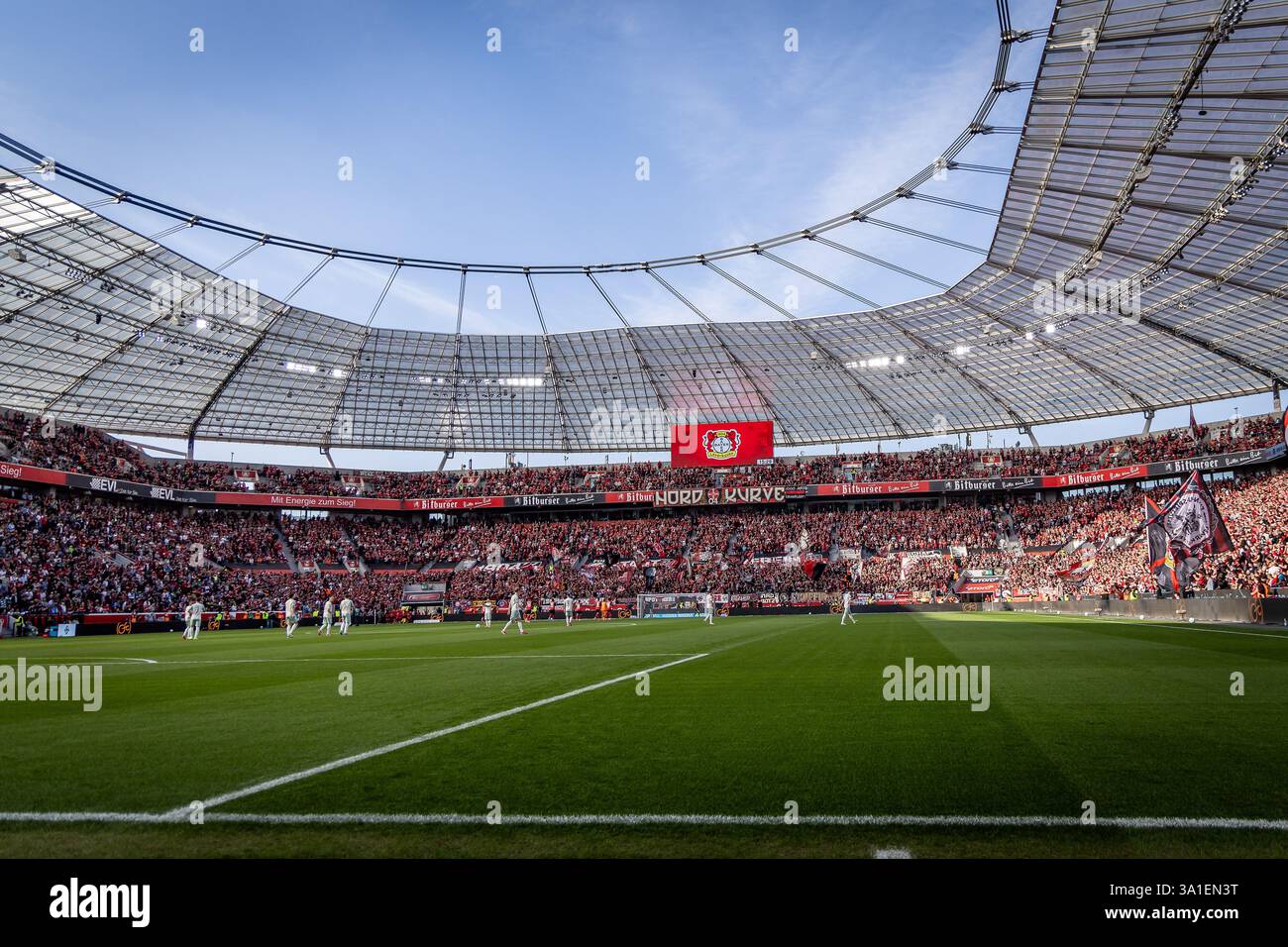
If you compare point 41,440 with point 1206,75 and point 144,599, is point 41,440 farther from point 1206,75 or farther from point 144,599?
point 1206,75

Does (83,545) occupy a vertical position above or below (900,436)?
below

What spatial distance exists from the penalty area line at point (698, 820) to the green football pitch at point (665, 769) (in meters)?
0.02

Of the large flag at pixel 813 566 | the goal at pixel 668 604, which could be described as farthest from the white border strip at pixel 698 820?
the large flag at pixel 813 566

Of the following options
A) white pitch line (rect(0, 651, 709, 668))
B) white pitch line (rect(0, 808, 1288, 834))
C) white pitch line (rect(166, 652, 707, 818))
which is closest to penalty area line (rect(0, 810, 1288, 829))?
white pitch line (rect(0, 808, 1288, 834))

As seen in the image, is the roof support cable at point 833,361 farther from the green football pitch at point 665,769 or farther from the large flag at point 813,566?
the green football pitch at point 665,769

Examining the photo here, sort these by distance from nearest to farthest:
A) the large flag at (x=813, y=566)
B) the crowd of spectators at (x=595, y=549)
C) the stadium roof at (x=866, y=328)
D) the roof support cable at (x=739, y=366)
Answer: the stadium roof at (x=866, y=328) < the crowd of spectators at (x=595, y=549) < the roof support cable at (x=739, y=366) < the large flag at (x=813, y=566)

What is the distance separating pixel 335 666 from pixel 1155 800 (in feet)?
50.9

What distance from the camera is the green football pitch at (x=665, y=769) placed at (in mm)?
4242

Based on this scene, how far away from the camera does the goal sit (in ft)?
188

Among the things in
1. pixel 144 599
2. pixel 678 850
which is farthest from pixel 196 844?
pixel 144 599

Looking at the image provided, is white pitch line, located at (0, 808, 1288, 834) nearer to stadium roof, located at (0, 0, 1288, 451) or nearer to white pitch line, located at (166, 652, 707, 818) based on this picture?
white pitch line, located at (166, 652, 707, 818)

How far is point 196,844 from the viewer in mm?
4234
